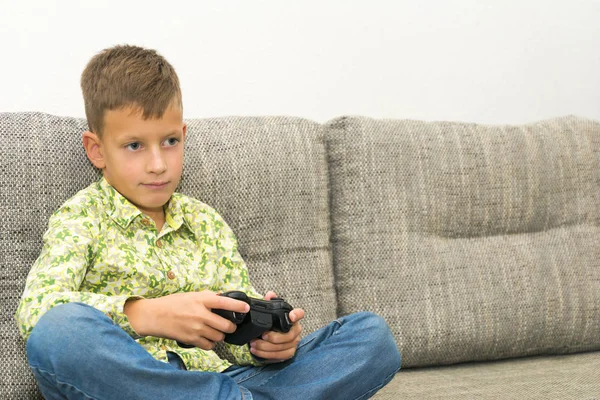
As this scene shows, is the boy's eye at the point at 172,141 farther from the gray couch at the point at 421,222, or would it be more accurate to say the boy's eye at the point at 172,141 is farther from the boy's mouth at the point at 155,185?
the gray couch at the point at 421,222

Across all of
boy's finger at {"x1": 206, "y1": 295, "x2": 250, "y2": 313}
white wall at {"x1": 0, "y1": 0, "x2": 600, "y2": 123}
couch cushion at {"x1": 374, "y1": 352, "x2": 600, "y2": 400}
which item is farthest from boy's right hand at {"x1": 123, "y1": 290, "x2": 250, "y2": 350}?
white wall at {"x1": 0, "y1": 0, "x2": 600, "y2": 123}

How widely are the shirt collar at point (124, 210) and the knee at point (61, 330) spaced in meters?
0.26

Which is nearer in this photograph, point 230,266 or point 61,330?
point 61,330

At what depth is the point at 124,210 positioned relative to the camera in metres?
1.37

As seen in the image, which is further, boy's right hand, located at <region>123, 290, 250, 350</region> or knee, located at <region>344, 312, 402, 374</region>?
knee, located at <region>344, 312, 402, 374</region>

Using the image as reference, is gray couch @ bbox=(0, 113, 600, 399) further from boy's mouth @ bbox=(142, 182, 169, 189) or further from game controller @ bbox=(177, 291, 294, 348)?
game controller @ bbox=(177, 291, 294, 348)

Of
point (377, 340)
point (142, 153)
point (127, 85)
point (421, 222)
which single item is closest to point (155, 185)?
point (142, 153)

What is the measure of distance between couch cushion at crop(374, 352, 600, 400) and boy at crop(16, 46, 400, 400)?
28cm

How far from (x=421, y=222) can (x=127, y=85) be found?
29.6 inches

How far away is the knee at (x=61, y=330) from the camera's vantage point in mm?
1083

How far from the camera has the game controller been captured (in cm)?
119

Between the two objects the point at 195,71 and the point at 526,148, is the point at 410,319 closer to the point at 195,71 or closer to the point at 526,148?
the point at 526,148

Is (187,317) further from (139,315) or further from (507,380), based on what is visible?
(507,380)

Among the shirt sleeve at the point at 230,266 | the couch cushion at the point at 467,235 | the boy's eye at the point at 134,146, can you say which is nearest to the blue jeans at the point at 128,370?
the shirt sleeve at the point at 230,266
